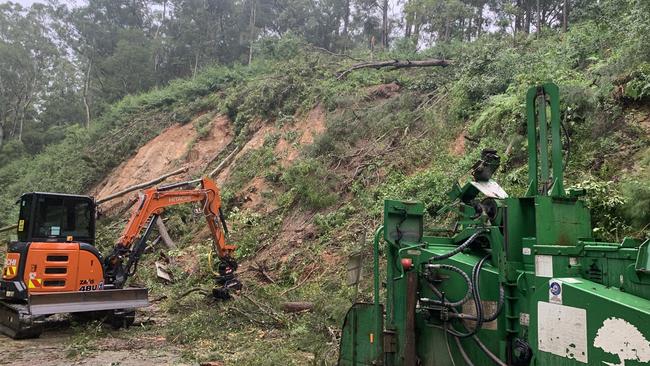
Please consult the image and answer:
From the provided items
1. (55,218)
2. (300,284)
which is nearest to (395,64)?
(300,284)

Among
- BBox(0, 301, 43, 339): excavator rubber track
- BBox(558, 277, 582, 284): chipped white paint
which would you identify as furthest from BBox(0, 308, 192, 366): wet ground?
BBox(558, 277, 582, 284): chipped white paint

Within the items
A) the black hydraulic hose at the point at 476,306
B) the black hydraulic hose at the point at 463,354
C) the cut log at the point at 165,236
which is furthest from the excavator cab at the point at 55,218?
the black hydraulic hose at the point at 476,306

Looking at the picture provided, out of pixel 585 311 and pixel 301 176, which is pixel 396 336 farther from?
pixel 301 176

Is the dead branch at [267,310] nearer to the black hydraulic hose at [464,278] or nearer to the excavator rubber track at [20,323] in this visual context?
the excavator rubber track at [20,323]

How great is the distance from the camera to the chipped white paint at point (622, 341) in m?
3.08

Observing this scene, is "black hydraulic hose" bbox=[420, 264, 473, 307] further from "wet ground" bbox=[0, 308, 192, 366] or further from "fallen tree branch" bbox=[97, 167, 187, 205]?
"fallen tree branch" bbox=[97, 167, 187, 205]

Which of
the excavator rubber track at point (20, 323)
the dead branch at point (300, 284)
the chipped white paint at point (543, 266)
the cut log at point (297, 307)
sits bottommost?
the excavator rubber track at point (20, 323)

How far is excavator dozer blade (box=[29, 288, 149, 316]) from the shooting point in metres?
9.12

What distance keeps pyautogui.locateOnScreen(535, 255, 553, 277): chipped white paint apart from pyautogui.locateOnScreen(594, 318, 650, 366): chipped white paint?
62 cm

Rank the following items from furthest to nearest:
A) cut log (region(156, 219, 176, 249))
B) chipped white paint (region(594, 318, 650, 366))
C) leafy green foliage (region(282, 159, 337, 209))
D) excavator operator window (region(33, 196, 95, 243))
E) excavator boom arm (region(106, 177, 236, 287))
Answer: cut log (region(156, 219, 176, 249))
leafy green foliage (region(282, 159, 337, 209))
excavator boom arm (region(106, 177, 236, 287))
excavator operator window (region(33, 196, 95, 243))
chipped white paint (region(594, 318, 650, 366))

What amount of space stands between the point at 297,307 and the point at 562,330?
6.61m

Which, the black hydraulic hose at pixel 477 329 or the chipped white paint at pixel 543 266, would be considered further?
the black hydraulic hose at pixel 477 329

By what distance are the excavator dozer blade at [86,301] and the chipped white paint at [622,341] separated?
29.1 feet

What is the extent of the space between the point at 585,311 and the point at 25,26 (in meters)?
51.0
